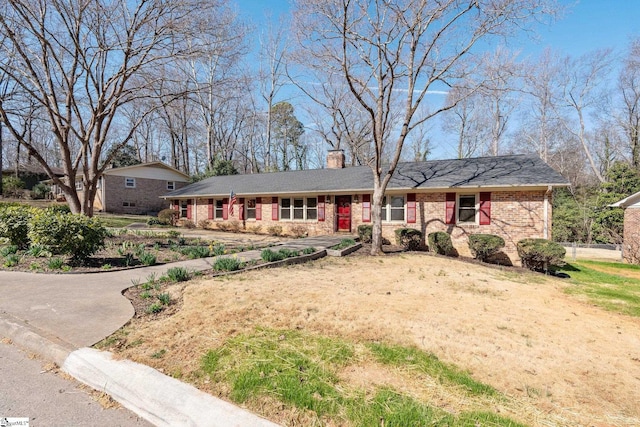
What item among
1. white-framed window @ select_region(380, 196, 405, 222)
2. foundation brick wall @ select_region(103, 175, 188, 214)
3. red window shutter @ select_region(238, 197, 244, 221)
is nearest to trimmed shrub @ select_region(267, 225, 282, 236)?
red window shutter @ select_region(238, 197, 244, 221)

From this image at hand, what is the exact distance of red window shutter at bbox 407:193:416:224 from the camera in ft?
45.3

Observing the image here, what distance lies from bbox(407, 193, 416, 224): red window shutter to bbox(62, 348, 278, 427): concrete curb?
41.0 ft

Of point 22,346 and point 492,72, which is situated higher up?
point 492,72

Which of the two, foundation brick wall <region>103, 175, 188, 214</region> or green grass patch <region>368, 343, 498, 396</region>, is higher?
foundation brick wall <region>103, 175, 188, 214</region>

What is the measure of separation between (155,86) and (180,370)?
44.6 feet

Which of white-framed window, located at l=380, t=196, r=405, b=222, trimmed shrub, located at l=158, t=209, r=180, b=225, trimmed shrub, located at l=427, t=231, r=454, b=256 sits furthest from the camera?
trimmed shrub, located at l=158, t=209, r=180, b=225

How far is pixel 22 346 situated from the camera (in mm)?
3496

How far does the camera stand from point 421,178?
14.4 m

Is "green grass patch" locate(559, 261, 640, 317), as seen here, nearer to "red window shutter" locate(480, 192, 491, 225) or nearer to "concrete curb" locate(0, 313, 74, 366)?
"red window shutter" locate(480, 192, 491, 225)

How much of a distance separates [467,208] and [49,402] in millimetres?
13565

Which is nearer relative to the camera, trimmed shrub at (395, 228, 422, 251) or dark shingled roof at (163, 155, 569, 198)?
dark shingled roof at (163, 155, 569, 198)

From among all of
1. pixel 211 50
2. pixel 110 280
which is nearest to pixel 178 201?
pixel 211 50

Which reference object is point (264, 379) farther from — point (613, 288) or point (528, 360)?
point (613, 288)

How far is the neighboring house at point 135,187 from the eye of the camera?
26234mm
